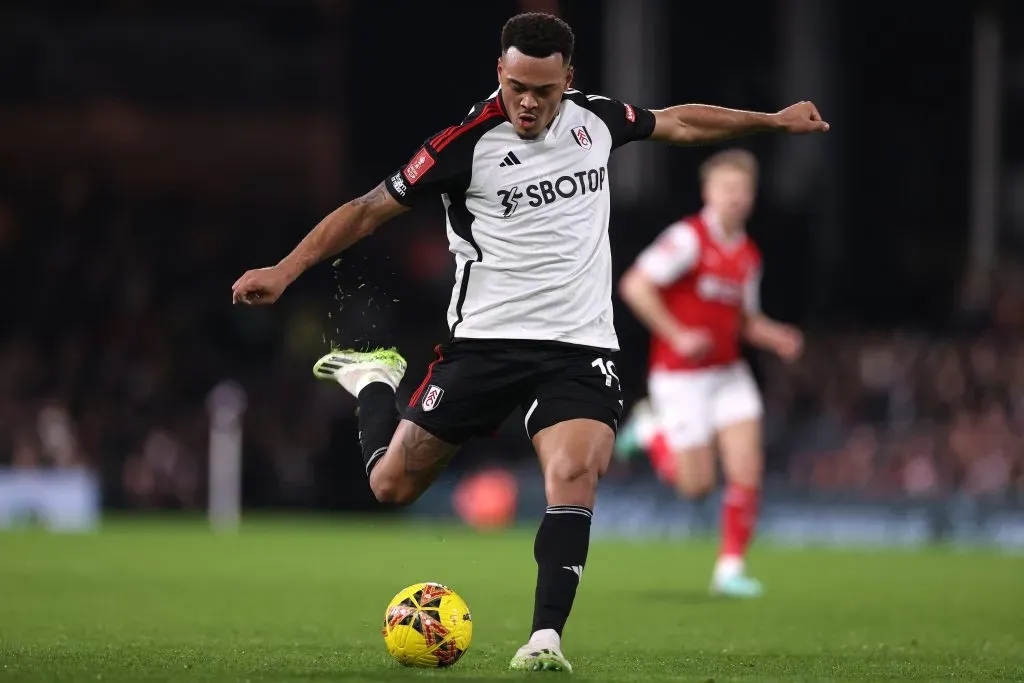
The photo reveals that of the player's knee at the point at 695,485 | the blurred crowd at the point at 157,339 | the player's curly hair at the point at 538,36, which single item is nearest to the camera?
the player's curly hair at the point at 538,36

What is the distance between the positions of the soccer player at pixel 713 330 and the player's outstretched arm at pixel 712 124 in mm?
3831

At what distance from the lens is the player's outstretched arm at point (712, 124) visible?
7039mm

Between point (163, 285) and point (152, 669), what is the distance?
17.5 meters

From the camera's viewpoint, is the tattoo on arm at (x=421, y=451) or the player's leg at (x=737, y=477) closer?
the tattoo on arm at (x=421, y=451)

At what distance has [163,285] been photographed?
23.1m

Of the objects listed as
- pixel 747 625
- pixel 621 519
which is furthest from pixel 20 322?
pixel 747 625

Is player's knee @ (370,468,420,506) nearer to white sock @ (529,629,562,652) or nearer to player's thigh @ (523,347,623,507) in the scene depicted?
player's thigh @ (523,347,623,507)

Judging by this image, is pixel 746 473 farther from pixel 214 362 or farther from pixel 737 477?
pixel 214 362

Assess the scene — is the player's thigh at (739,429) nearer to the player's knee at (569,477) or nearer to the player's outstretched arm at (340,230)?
the player's knee at (569,477)

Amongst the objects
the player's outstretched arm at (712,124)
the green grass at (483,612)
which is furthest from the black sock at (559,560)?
the player's outstretched arm at (712,124)

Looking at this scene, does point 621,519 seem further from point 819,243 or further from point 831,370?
point 819,243

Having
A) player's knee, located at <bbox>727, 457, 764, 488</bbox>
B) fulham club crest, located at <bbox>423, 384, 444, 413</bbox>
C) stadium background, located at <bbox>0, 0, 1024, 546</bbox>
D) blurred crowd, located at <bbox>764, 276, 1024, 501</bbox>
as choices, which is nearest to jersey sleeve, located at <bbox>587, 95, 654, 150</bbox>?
fulham club crest, located at <bbox>423, 384, 444, 413</bbox>

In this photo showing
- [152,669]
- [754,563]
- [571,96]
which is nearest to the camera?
[152,669]

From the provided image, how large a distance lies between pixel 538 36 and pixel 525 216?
723 millimetres
